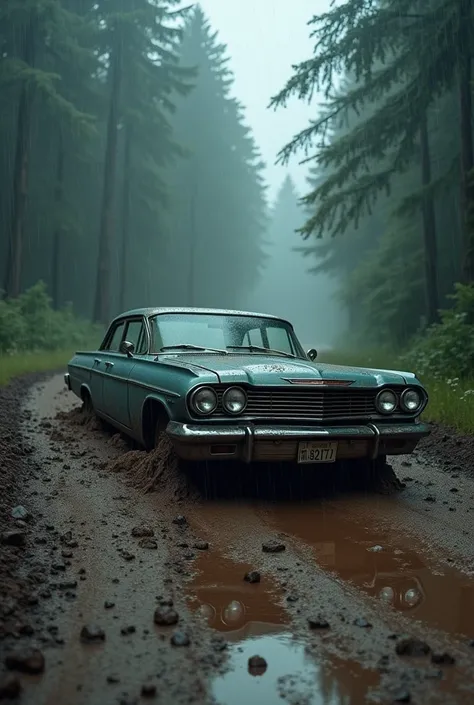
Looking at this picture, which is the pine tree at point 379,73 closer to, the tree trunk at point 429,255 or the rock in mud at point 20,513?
the tree trunk at point 429,255

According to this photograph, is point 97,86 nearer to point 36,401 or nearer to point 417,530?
point 36,401

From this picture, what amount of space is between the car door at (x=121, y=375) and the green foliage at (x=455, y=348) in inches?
229

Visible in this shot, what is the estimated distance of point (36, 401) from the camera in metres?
10.1

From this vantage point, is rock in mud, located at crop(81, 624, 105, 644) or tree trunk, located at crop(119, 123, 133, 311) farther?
tree trunk, located at crop(119, 123, 133, 311)

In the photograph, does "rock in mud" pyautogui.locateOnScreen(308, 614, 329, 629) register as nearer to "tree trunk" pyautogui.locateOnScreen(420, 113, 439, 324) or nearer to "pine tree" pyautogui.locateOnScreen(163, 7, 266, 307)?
"tree trunk" pyautogui.locateOnScreen(420, 113, 439, 324)

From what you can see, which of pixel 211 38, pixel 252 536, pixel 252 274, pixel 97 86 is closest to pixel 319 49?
pixel 252 536

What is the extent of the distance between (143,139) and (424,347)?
19669 mm

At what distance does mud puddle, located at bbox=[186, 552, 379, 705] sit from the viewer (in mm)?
2170

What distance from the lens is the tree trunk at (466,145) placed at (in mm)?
12195

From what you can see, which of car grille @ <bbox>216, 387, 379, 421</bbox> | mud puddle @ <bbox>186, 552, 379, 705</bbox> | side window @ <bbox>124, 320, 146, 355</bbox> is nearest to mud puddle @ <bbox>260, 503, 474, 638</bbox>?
mud puddle @ <bbox>186, 552, 379, 705</bbox>

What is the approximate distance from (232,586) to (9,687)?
1.32m

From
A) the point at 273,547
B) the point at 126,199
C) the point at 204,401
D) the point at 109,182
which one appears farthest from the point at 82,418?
the point at 126,199

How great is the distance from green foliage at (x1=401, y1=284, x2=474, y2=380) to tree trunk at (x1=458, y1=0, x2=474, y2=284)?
2.99 ft

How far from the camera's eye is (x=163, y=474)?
16.3 feet
